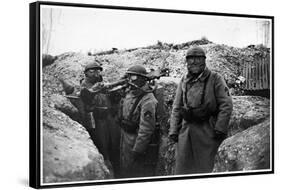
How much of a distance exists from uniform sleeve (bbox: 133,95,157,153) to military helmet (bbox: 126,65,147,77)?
0.26 meters

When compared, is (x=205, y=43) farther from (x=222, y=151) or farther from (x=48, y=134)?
(x=48, y=134)

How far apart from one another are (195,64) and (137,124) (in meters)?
0.88

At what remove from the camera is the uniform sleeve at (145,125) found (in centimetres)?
562

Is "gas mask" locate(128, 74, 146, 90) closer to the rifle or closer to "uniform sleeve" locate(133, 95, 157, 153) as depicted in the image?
the rifle

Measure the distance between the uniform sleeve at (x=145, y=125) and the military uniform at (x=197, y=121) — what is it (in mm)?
243

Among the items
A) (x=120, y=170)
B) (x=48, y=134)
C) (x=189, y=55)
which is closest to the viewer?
(x=48, y=134)

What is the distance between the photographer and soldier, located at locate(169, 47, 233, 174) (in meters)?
5.83

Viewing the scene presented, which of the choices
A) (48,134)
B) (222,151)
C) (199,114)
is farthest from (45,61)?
(222,151)

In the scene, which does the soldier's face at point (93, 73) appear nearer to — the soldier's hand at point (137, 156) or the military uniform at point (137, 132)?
the military uniform at point (137, 132)

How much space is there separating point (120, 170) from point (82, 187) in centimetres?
42

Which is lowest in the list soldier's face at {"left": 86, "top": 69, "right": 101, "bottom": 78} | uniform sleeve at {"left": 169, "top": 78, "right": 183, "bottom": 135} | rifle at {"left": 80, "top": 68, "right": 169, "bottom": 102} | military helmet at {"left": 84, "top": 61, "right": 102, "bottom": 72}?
uniform sleeve at {"left": 169, "top": 78, "right": 183, "bottom": 135}

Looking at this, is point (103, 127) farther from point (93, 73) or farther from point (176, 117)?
point (176, 117)

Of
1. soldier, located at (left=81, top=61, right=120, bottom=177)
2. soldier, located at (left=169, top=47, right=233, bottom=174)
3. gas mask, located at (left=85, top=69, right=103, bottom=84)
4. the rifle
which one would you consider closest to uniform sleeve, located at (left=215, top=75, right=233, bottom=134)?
soldier, located at (left=169, top=47, right=233, bottom=174)

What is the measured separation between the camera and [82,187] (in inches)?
211
